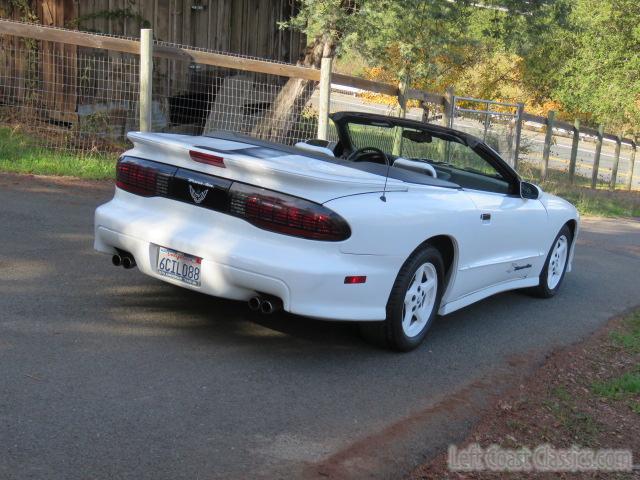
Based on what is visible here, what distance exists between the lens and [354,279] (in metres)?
4.84

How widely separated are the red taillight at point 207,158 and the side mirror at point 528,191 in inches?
115

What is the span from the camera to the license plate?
500cm

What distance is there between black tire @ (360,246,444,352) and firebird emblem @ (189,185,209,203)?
1341 millimetres

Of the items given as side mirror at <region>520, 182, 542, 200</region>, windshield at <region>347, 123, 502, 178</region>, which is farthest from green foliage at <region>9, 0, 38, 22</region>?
side mirror at <region>520, 182, 542, 200</region>

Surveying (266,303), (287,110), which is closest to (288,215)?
(266,303)

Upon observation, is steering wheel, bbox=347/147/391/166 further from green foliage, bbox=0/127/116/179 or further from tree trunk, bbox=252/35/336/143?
tree trunk, bbox=252/35/336/143

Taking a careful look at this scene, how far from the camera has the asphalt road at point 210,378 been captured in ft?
12.1

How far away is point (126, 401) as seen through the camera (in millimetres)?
4145

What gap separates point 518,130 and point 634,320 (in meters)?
9.20

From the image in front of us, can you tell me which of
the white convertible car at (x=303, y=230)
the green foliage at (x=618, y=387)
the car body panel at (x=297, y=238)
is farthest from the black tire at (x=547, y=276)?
the green foliage at (x=618, y=387)

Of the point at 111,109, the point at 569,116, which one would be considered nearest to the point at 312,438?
the point at 111,109

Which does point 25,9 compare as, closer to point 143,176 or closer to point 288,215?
point 143,176

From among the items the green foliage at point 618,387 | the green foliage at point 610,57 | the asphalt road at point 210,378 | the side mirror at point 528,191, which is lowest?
the green foliage at point 618,387

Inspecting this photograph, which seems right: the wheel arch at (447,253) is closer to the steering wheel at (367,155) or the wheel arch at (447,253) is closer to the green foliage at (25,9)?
the steering wheel at (367,155)
